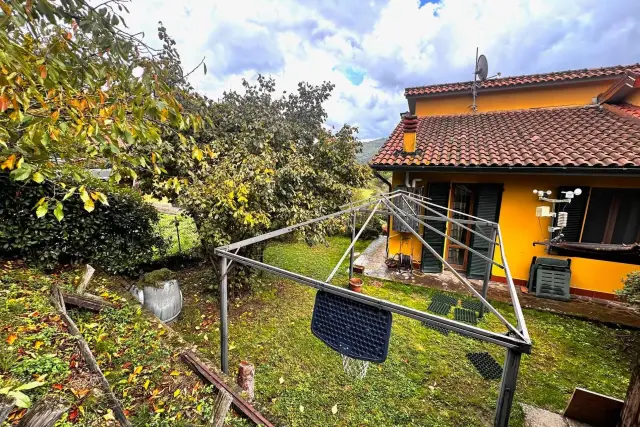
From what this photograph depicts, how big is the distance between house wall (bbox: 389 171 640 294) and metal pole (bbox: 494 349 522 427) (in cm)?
613

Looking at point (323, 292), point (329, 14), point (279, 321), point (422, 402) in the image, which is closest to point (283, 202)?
point (279, 321)

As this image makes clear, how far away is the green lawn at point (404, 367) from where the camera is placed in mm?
3363

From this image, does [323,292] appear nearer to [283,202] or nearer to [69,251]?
[283,202]

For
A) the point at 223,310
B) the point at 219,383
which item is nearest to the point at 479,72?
the point at 223,310

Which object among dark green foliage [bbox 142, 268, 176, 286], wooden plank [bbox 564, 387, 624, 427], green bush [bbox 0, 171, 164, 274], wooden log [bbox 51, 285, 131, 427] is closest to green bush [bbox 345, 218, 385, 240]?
green bush [bbox 0, 171, 164, 274]

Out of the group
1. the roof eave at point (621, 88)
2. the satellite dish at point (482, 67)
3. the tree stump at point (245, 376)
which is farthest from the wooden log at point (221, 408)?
the satellite dish at point (482, 67)

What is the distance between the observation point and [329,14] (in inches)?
277

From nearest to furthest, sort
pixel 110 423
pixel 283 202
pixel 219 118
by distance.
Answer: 1. pixel 110 423
2. pixel 283 202
3. pixel 219 118

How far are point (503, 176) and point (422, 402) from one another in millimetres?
5625

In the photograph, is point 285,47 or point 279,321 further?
point 285,47

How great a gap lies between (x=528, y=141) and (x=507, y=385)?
24.9 ft

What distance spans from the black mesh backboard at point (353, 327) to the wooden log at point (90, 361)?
1820 mm

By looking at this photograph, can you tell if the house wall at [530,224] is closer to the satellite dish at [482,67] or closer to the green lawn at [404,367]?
the green lawn at [404,367]

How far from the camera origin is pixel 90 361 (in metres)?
2.75
